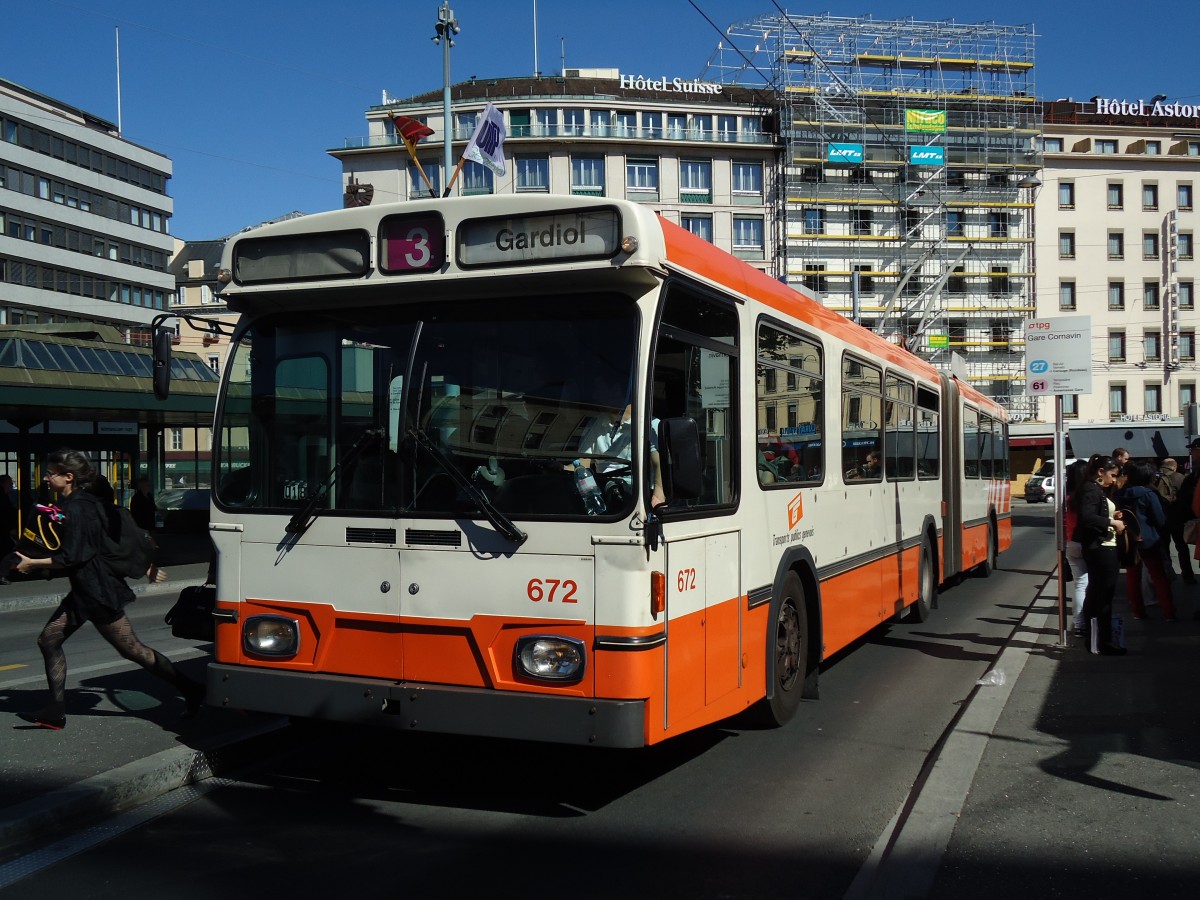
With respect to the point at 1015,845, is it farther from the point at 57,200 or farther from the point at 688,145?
the point at 57,200

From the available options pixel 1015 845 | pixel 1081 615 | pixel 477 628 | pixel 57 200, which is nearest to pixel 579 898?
pixel 477 628

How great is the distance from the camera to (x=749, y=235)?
231 feet

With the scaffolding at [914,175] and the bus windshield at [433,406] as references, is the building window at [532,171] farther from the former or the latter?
the bus windshield at [433,406]

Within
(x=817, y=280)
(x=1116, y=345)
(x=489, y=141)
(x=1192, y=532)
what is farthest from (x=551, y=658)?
(x=1116, y=345)

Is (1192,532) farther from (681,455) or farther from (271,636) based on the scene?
(271,636)

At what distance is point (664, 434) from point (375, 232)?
1.83 m

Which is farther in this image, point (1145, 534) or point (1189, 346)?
point (1189, 346)

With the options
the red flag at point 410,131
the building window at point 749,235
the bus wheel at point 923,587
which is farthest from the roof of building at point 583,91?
the bus wheel at point 923,587

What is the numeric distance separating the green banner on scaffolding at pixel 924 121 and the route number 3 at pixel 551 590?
69.5 m

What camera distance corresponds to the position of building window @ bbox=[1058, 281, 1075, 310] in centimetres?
7406

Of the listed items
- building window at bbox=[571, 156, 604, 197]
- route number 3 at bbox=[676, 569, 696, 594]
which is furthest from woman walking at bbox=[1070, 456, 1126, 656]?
building window at bbox=[571, 156, 604, 197]

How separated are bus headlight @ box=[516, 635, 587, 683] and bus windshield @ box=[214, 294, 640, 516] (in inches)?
23.3

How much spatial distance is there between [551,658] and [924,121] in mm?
70241

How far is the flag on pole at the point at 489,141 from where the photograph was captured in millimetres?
20578
